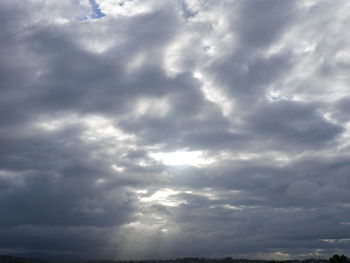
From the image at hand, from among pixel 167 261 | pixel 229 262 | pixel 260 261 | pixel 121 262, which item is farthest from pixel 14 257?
pixel 260 261

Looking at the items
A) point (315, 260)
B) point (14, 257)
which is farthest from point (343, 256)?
point (14, 257)

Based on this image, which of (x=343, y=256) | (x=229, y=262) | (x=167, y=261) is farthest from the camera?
(x=167, y=261)

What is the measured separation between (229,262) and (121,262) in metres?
32.2

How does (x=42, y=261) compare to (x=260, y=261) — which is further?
(x=42, y=261)

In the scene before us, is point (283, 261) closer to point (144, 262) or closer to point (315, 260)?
point (315, 260)

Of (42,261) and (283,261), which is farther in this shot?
(42,261)

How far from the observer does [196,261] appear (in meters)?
106

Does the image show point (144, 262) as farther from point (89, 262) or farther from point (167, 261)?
point (89, 262)

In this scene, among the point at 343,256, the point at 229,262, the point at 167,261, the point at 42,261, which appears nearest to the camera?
the point at 343,256

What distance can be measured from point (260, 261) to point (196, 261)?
18062mm

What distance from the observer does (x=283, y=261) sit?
104688mm

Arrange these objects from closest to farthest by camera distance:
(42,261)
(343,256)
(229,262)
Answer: (343,256)
(229,262)
(42,261)

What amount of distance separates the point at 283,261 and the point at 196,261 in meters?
24.8

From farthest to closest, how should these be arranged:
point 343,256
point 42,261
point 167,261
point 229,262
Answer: point 42,261 → point 167,261 → point 229,262 → point 343,256
